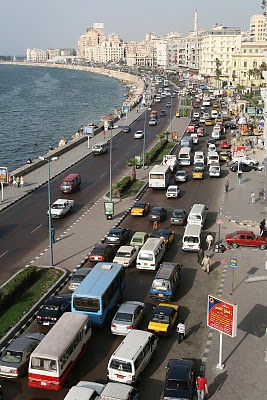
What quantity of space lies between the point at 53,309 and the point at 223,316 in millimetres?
7779

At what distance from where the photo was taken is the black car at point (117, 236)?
33375mm

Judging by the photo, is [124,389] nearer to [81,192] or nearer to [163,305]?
[163,305]

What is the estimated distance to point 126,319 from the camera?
2256 cm

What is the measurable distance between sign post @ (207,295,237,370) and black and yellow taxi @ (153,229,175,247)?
40.4 feet

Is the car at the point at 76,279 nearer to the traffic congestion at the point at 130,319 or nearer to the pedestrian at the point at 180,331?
the traffic congestion at the point at 130,319

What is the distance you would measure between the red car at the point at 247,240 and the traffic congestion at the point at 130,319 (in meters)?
0.07

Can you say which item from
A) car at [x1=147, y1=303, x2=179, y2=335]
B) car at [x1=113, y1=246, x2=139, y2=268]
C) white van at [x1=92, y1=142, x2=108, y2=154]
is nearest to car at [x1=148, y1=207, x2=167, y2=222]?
car at [x1=113, y1=246, x2=139, y2=268]

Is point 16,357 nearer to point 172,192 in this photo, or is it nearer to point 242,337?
point 242,337

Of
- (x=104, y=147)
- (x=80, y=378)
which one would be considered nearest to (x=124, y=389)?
(x=80, y=378)

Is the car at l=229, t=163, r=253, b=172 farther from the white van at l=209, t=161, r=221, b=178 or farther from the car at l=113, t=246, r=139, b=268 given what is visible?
the car at l=113, t=246, r=139, b=268

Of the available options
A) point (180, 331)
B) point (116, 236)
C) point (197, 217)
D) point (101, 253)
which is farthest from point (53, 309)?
point (197, 217)

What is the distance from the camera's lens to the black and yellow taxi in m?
33.4

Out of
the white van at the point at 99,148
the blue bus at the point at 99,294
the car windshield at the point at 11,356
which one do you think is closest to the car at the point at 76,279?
the blue bus at the point at 99,294

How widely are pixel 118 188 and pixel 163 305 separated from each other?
71.3 ft
